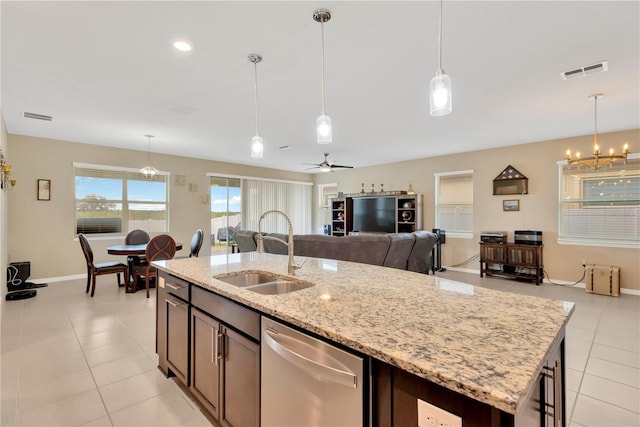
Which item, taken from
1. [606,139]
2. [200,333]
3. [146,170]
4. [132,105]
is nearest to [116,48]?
[132,105]

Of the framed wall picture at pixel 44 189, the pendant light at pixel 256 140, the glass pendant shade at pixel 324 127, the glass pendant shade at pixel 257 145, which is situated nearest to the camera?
the glass pendant shade at pixel 324 127

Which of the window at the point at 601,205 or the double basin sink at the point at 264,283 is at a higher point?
the window at the point at 601,205

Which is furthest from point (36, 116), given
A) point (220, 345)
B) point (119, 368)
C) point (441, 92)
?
point (441, 92)

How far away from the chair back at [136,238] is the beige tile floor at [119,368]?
5.50 ft

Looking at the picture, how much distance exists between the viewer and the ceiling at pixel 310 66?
2.02 metres

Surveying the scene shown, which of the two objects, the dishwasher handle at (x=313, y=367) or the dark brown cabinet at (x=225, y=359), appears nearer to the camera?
the dishwasher handle at (x=313, y=367)

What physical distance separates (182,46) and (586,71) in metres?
3.55

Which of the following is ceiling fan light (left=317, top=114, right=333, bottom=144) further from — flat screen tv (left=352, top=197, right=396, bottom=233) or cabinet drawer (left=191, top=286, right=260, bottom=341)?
flat screen tv (left=352, top=197, right=396, bottom=233)

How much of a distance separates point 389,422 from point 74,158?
6872 millimetres

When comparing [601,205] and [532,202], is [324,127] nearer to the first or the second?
[532,202]

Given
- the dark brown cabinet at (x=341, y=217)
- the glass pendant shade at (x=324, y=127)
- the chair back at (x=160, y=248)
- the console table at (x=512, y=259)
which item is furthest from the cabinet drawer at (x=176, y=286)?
the dark brown cabinet at (x=341, y=217)

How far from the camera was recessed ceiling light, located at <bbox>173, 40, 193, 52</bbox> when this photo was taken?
7.64 ft

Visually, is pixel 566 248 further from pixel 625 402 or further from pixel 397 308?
→ pixel 397 308

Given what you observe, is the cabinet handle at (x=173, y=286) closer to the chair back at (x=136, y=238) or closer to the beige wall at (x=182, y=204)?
the chair back at (x=136, y=238)
